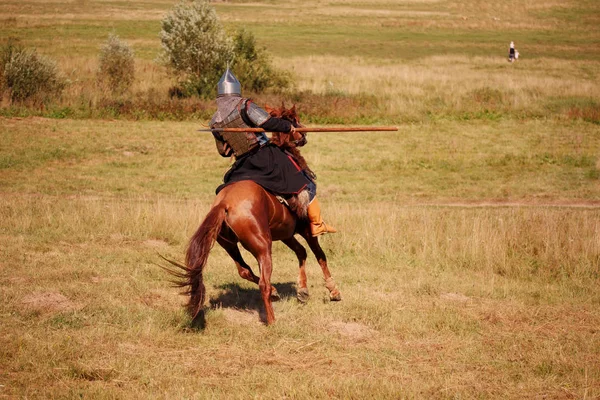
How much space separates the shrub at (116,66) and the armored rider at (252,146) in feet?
70.8

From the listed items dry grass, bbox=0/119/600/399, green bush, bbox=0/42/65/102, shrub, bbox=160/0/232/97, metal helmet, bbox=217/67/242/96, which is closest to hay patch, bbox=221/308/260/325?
dry grass, bbox=0/119/600/399

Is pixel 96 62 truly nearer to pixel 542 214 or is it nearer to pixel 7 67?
pixel 7 67

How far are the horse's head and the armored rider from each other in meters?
0.10

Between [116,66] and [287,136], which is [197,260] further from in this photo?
[116,66]

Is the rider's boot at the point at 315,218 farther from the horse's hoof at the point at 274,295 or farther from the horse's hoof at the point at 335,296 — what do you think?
the horse's hoof at the point at 274,295

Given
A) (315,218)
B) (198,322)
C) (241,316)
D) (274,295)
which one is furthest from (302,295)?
(198,322)

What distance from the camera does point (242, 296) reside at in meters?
9.91

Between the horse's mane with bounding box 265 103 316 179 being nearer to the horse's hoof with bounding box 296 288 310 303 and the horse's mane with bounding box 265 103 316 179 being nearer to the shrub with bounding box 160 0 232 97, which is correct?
the horse's hoof with bounding box 296 288 310 303

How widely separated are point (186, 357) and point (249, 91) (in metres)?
22.5

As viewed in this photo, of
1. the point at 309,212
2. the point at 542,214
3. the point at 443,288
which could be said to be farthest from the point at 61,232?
the point at 542,214

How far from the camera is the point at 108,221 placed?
42.3 ft

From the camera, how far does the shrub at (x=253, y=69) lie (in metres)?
29.4

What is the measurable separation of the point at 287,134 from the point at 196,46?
2103 centimetres

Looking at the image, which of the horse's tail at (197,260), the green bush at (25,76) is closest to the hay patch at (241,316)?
the horse's tail at (197,260)
